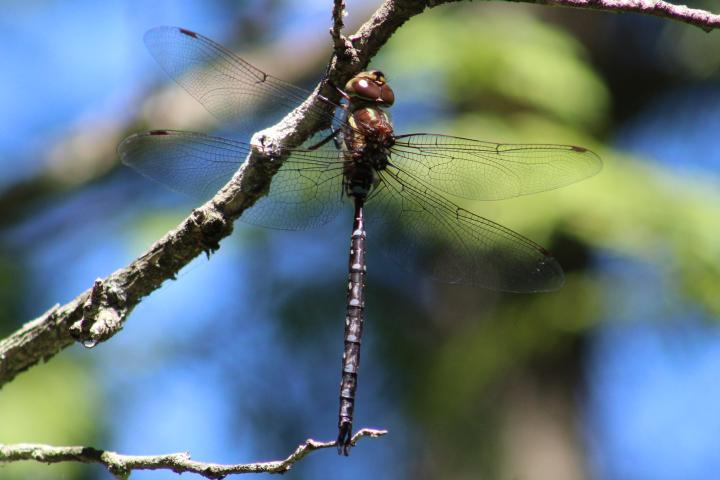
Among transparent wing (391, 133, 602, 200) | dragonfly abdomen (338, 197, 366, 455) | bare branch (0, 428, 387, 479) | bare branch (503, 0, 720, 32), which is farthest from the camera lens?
transparent wing (391, 133, 602, 200)

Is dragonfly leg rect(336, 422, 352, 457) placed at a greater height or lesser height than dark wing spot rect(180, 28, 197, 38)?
lesser

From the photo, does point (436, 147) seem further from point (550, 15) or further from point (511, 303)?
point (550, 15)

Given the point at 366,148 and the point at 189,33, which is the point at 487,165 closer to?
the point at 366,148

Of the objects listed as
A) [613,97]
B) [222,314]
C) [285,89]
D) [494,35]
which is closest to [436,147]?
[285,89]

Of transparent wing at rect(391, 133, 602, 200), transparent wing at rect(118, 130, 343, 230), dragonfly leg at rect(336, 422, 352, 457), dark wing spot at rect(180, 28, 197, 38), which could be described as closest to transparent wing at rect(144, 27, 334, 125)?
dark wing spot at rect(180, 28, 197, 38)

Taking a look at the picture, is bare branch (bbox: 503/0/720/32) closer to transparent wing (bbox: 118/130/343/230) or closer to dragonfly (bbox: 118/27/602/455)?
dragonfly (bbox: 118/27/602/455)

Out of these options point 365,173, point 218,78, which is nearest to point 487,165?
Answer: point 365,173
